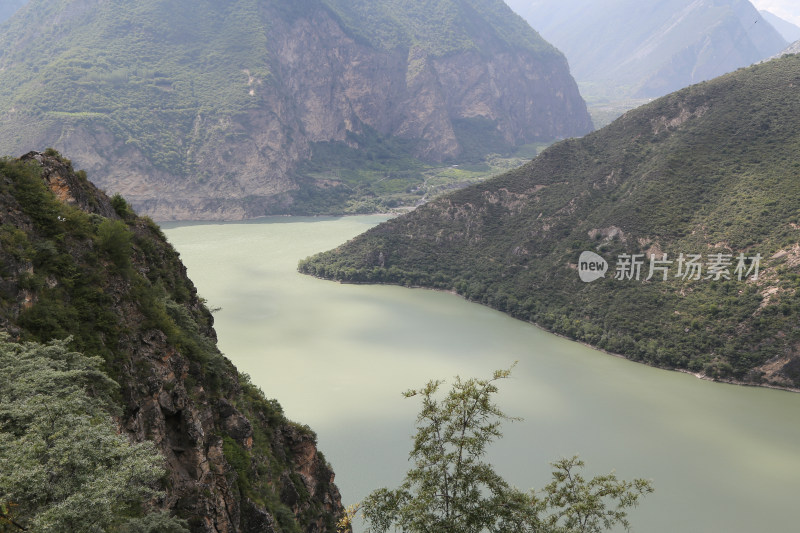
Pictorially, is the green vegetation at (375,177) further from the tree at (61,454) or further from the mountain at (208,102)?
the tree at (61,454)

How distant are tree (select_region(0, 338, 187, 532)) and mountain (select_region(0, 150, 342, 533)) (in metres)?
1.70

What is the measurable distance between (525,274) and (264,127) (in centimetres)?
9591

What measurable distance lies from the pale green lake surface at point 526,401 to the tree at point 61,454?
73.3 feet

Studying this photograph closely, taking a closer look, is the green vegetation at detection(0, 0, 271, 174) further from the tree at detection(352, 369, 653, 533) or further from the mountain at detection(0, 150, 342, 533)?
the tree at detection(352, 369, 653, 533)

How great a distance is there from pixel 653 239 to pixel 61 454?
5885cm

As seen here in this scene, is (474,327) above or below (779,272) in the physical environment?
below

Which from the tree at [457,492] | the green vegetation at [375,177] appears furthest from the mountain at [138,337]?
the green vegetation at [375,177]

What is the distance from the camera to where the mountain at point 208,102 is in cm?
12481

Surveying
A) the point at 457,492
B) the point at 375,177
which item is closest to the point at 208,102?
the point at 375,177

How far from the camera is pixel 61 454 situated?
10078 mm

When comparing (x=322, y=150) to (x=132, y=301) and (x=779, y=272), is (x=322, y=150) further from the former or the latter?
(x=132, y=301)

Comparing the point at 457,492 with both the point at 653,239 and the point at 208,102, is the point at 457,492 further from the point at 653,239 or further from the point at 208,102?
the point at 208,102

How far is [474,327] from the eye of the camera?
61594 mm

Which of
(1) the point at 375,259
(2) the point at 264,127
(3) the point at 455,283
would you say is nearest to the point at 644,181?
(3) the point at 455,283
